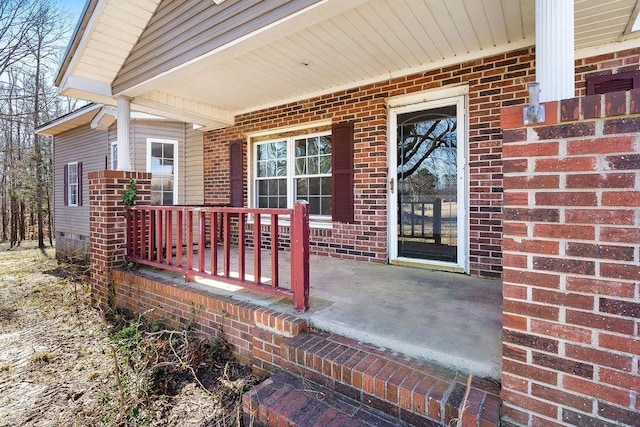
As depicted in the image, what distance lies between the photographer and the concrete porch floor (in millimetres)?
1843

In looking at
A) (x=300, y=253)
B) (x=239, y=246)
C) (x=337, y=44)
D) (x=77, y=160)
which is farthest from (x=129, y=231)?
(x=77, y=160)

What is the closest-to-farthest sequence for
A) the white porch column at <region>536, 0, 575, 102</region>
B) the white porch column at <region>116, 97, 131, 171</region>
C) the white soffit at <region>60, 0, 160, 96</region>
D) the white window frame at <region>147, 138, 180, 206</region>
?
the white porch column at <region>536, 0, 575, 102</region> → the white soffit at <region>60, 0, 160, 96</region> → the white porch column at <region>116, 97, 131, 171</region> → the white window frame at <region>147, 138, 180, 206</region>

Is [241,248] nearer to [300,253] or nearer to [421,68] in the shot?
[300,253]

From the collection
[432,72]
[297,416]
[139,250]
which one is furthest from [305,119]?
[297,416]

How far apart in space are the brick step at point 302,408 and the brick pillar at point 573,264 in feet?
2.30

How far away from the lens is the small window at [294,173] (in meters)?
4.89

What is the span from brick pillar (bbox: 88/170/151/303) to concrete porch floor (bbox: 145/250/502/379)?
80 cm

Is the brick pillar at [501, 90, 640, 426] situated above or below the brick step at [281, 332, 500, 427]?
above

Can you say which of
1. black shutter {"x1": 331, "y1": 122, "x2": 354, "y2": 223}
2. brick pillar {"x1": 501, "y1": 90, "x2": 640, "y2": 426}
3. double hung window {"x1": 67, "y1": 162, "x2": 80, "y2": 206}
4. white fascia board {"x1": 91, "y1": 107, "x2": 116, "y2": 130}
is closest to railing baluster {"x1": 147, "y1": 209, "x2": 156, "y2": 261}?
black shutter {"x1": 331, "y1": 122, "x2": 354, "y2": 223}

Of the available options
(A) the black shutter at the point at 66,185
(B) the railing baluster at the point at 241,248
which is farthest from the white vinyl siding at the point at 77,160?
(B) the railing baluster at the point at 241,248

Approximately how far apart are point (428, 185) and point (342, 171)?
1206mm

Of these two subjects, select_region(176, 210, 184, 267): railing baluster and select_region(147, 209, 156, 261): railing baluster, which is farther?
select_region(147, 209, 156, 261): railing baluster

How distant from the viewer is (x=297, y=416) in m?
1.69

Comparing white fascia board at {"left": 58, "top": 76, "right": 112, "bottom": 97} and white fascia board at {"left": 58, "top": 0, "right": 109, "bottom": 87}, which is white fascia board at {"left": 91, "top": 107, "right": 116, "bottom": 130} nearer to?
white fascia board at {"left": 58, "top": 76, "right": 112, "bottom": 97}
